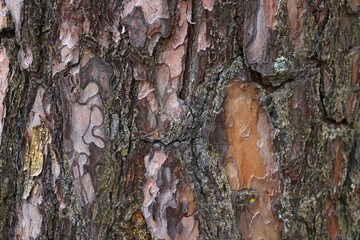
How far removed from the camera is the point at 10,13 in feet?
3.14

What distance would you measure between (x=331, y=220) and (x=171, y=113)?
0.52 metres

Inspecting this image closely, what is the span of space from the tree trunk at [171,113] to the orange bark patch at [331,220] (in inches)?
2.1

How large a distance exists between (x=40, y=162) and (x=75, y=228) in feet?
0.60

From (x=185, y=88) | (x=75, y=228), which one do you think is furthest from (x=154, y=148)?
(x=75, y=228)

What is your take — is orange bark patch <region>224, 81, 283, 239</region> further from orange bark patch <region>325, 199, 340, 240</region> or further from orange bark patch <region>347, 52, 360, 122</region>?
orange bark patch <region>347, 52, 360, 122</region>

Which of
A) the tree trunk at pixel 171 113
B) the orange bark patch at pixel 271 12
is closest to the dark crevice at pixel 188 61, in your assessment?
the tree trunk at pixel 171 113

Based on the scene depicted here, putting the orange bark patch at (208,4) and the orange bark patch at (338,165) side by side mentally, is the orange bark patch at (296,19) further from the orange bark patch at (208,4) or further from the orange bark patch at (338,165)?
the orange bark patch at (338,165)

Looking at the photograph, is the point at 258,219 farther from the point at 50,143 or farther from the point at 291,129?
the point at 50,143

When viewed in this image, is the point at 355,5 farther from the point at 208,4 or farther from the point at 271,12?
the point at 208,4

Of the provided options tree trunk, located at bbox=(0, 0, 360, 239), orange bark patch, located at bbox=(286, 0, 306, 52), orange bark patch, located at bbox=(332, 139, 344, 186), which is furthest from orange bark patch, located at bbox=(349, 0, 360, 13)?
orange bark patch, located at bbox=(332, 139, 344, 186)

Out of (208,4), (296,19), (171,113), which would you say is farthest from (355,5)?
(171,113)

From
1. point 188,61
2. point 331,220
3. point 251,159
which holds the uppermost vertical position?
point 188,61

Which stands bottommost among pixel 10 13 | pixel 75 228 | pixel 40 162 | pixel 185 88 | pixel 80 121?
pixel 75 228

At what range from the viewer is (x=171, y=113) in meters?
0.92
